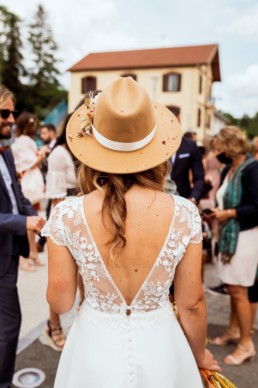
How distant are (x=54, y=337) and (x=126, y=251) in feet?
7.61

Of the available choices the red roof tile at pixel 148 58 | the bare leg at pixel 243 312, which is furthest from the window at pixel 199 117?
the bare leg at pixel 243 312

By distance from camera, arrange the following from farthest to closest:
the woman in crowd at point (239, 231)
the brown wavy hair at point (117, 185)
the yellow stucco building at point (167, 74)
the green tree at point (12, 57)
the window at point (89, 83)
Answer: the green tree at point (12, 57) < the window at point (89, 83) < the yellow stucco building at point (167, 74) < the woman in crowd at point (239, 231) < the brown wavy hair at point (117, 185)

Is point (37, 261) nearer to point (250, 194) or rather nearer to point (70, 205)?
point (250, 194)

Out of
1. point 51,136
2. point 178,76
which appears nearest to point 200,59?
point 178,76

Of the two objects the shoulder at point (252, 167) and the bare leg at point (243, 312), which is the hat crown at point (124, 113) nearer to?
the shoulder at point (252, 167)

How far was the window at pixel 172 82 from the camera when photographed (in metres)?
28.5

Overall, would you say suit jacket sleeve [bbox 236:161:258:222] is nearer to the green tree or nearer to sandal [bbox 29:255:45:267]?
sandal [bbox 29:255:45:267]

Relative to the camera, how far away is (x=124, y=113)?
1.39 meters

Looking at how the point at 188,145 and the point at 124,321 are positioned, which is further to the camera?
the point at 188,145

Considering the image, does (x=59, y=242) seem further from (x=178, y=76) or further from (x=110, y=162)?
(x=178, y=76)

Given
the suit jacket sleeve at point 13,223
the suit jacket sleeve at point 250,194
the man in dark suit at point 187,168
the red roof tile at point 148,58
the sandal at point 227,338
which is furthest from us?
the red roof tile at point 148,58

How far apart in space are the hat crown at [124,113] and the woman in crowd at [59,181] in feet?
6.48

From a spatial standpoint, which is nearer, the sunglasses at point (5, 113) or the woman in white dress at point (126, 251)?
the woman in white dress at point (126, 251)

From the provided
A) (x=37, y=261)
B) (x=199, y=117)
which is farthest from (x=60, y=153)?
(x=199, y=117)
